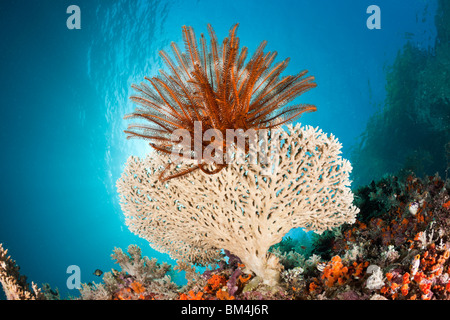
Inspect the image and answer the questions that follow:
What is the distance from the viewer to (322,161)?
10.7 ft

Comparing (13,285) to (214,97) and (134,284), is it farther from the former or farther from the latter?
(214,97)

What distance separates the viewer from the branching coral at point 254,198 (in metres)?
3.27

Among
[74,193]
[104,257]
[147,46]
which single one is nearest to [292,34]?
[147,46]

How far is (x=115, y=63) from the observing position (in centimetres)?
3052

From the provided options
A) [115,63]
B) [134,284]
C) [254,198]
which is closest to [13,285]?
[134,284]

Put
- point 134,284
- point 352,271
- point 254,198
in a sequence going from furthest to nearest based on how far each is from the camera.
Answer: point 134,284 < point 352,271 < point 254,198

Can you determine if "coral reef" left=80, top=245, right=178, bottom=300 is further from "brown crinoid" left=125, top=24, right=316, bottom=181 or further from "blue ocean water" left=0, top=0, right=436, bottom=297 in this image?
"blue ocean water" left=0, top=0, right=436, bottom=297

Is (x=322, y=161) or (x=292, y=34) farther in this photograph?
(x=292, y=34)

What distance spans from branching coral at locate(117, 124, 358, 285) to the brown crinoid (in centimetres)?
43

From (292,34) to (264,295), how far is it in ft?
143

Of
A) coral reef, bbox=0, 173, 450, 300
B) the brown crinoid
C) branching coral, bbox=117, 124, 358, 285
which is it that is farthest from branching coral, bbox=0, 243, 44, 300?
the brown crinoid

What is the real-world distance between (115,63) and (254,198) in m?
34.7

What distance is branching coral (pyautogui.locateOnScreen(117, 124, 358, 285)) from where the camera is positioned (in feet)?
10.7
